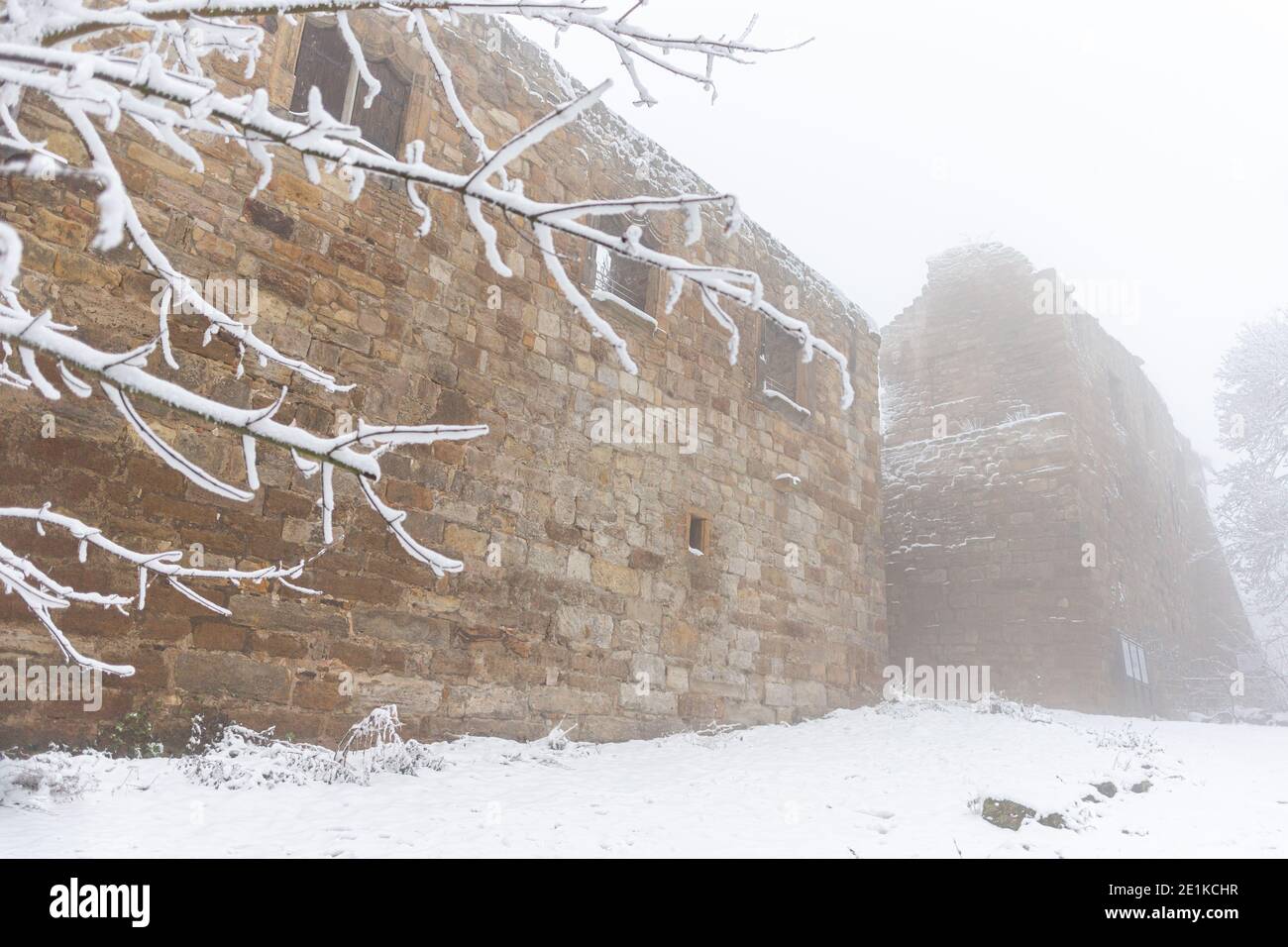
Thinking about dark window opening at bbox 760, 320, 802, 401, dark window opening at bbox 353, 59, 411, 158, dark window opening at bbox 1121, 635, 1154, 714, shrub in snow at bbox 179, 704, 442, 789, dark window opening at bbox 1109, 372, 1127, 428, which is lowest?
dark window opening at bbox 1121, 635, 1154, 714

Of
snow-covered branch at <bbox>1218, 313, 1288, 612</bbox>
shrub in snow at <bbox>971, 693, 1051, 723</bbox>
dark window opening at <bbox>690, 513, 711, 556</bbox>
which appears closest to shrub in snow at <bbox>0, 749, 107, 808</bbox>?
dark window opening at <bbox>690, 513, 711, 556</bbox>

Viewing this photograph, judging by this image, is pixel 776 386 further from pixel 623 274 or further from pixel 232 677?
pixel 232 677

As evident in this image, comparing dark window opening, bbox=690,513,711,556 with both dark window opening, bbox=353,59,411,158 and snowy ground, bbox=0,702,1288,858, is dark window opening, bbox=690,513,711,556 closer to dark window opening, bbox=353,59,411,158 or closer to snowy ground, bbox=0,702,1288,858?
snowy ground, bbox=0,702,1288,858

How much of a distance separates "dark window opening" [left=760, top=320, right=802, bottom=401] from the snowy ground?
372 centimetres

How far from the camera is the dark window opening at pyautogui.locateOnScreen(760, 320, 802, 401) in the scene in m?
8.95

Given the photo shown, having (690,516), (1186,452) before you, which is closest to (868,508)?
(690,516)

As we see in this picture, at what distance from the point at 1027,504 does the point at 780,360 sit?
16.8 feet

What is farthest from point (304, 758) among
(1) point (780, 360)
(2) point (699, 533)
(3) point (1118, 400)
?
(3) point (1118, 400)

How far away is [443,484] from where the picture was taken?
5.45 metres

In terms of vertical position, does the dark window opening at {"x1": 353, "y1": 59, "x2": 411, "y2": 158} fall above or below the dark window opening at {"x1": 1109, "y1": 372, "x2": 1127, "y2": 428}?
above

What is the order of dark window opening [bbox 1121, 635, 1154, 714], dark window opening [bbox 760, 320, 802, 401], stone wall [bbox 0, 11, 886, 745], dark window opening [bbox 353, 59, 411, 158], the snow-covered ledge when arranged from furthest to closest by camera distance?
dark window opening [bbox 1121, 635, 1154, 714] < dark window opening [bbox 760, 320, 802, 401] < the snow-covered ledge < dark window opening [bbox 353, 59, 411, 158] < stone wall [bbox 0, 11, 886, 745]

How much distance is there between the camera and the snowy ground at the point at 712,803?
3367 mm

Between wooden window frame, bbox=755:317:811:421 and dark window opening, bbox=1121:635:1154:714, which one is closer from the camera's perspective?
wooden window frame, bbox=755:317:811:421

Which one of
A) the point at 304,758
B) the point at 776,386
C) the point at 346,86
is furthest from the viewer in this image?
the point at 776,386
